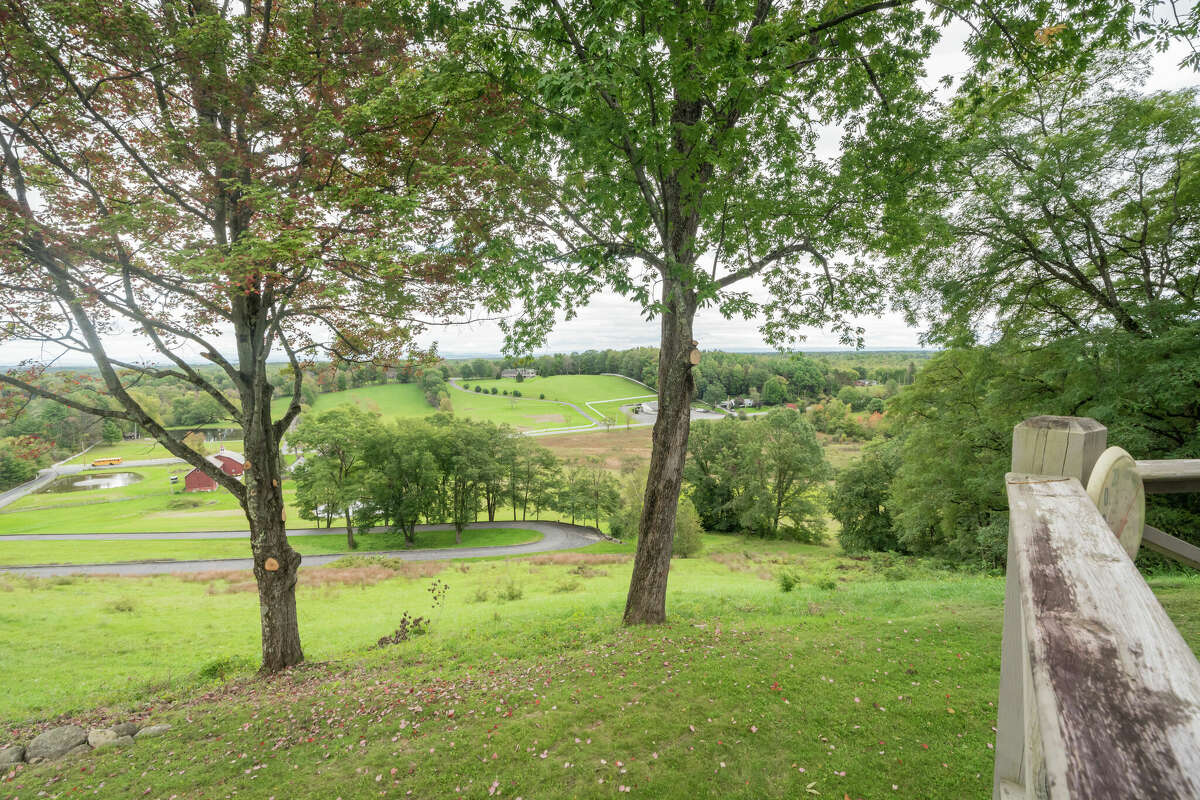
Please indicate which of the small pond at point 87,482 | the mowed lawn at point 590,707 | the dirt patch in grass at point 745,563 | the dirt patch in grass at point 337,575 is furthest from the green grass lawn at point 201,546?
the small pond at point 87,482

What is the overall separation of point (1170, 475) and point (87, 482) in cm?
9122

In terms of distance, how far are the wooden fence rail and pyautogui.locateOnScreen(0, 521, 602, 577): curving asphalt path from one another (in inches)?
1347

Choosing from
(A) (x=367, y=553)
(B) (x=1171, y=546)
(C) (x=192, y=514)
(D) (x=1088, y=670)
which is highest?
(D) (x=1088, y=670)

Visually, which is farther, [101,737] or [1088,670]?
[101,737]

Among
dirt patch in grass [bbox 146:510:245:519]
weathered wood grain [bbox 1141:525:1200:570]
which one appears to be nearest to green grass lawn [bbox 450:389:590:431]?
dirt patch in grass [bbox 146:510:245:519]

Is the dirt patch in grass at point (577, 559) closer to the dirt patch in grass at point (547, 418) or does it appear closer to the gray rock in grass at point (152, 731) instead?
the gray rock in grass at point (152, 731)

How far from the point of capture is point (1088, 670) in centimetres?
82

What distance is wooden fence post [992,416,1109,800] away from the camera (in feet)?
5.48

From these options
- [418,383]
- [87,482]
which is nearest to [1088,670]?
[418,383]

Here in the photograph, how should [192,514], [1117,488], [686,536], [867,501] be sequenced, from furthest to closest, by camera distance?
1. [192,514]
2. [867,501]
3. [686,536]
4. [1117,488]

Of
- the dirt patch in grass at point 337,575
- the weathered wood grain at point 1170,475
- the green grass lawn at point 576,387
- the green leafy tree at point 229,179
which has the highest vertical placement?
the green leafy tree at point 229,179

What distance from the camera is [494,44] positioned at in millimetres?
5633

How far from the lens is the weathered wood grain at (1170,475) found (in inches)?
87.0

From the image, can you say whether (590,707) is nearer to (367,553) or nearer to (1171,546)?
(1171,546)
